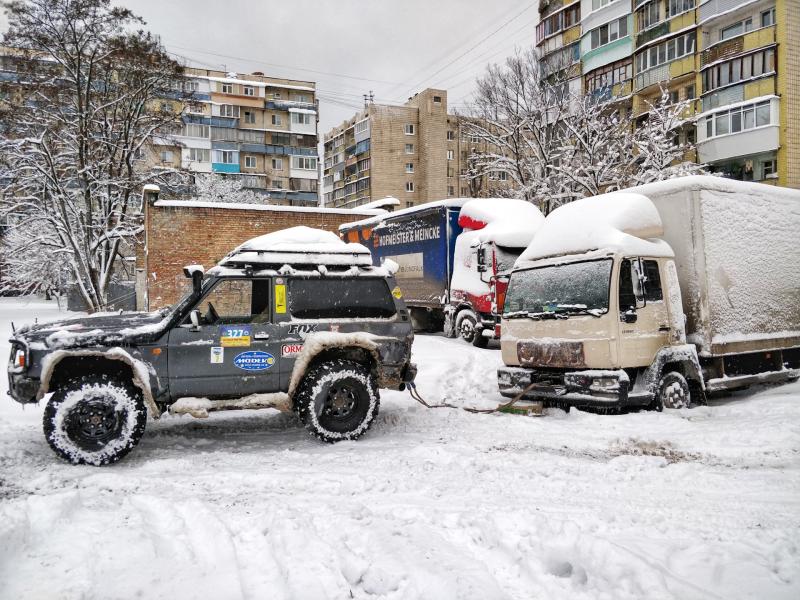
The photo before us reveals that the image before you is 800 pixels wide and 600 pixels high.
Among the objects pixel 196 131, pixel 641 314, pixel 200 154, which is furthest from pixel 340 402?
pixel 196 131

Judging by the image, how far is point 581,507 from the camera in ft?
14.0

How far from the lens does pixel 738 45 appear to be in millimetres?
28328

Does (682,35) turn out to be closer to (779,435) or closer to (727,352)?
(727,352)

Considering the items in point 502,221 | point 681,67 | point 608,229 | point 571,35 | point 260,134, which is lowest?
point 608,229

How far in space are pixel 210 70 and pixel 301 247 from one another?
65073 mm

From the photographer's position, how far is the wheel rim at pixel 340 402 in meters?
6.21

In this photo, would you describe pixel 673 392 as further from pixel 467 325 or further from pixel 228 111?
pixel 228 111

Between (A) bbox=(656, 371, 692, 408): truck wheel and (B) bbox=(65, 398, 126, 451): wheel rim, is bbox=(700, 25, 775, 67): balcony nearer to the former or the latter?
(A) bbox=(656, 371, 692, 408): truck wheel

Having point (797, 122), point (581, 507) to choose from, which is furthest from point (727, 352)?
point (797, 122)

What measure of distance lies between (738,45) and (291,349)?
31.4 metres

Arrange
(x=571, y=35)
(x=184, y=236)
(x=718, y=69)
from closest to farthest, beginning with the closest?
1. (x=184, y=236)
2. (x=718, y=69)
3. (x=571, y=35)

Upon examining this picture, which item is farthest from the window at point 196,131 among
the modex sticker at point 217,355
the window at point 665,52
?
the modex sticker at point 217,355

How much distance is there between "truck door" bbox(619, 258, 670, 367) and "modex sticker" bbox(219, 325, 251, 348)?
4.38 m

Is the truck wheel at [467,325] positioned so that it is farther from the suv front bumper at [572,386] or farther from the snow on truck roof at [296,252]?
the snow on truck roof at [296,252]
